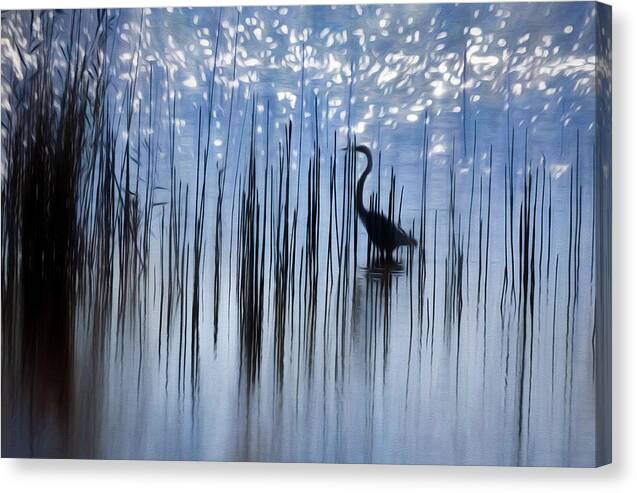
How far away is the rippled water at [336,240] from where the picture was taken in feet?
8.39

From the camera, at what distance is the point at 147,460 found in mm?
2662

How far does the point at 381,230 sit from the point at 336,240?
13cm

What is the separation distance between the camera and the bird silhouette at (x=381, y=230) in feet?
8.50

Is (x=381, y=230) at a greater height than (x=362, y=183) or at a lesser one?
lesser

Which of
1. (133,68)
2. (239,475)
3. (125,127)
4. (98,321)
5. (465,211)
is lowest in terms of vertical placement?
(239,475)

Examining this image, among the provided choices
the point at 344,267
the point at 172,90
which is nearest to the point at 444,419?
the point at 344,267

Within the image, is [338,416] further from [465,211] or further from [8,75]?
[8,75]

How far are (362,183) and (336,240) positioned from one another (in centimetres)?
17

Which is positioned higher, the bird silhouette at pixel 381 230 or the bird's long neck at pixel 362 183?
the bird's long neck at pixel 362 183

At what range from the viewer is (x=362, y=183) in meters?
2.59

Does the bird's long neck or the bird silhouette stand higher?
the bird's long neck

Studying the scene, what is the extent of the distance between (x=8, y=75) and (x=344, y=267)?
1.10 meters

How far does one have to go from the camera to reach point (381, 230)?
2590 mm

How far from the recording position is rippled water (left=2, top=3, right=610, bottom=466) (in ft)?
8.39
